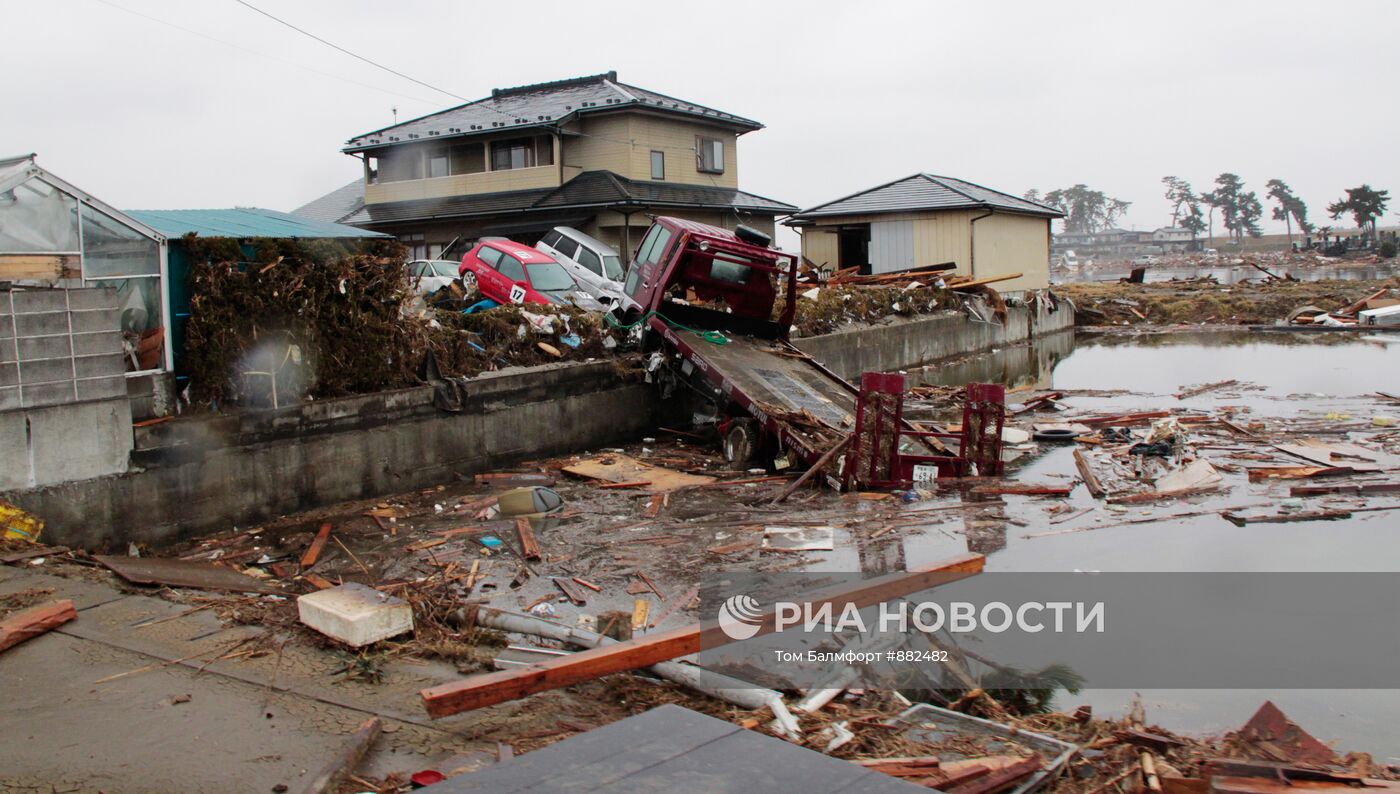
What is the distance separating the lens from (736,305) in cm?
1542

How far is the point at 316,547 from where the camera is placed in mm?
9656

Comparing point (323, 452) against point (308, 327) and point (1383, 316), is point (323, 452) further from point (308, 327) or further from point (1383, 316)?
point (1383, 316)

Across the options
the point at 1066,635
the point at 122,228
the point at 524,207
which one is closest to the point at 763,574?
the point at 1066,635

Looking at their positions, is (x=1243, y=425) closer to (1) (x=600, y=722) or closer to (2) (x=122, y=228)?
(1) (x=600, y=722)

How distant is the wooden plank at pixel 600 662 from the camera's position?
474 centimetres

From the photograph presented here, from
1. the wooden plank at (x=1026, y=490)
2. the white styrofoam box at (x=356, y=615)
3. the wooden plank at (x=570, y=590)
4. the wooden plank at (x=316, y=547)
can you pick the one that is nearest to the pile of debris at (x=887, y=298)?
the wooden plank at (x=1026, y=490)

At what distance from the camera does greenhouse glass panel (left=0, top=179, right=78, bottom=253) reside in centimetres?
857

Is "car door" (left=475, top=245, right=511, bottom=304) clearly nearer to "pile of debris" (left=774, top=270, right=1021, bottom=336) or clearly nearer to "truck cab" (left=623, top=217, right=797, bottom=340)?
"truck cab" (left=623, top=217, right=797, bottom=340)

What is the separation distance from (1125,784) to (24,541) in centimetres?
845

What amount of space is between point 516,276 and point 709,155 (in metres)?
15.3

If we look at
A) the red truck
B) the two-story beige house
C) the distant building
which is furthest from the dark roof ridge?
the distant building

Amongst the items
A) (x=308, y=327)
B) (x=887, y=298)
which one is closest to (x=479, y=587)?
(x=308, y=327)

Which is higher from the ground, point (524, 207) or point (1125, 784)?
point (524, 207)

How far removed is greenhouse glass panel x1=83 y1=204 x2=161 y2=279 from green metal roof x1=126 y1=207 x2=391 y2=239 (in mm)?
257
